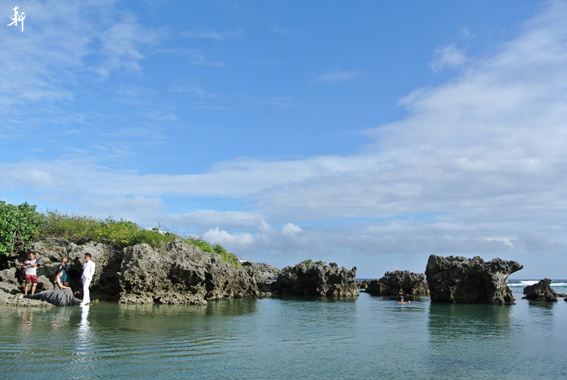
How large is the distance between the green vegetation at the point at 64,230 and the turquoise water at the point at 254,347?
7.68 metres

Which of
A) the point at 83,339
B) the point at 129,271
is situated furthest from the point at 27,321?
the point at 129,271

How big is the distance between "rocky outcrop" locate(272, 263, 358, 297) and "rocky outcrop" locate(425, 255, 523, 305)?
8096 millimetres

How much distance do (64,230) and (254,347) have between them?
19921 millimetres

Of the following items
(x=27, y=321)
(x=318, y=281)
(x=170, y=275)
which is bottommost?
(x=27, y=321)

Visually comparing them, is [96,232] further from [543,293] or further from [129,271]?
[543,293]

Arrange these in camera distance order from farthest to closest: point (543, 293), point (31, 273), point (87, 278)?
point (543, 293) → point (87, 278) → point (31, 273)

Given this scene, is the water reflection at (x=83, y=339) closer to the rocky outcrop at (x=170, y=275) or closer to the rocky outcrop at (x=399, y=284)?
the rocky outcrop at (x=170, y=275)

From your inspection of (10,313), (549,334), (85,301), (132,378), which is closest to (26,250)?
(85,301)

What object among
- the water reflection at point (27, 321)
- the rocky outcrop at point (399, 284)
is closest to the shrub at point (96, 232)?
the water reflection at point (27, 321)

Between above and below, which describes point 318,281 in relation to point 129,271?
below

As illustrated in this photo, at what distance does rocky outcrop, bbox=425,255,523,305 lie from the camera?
34656mm

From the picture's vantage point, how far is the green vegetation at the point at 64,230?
24.1 metres

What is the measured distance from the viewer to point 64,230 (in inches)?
1080

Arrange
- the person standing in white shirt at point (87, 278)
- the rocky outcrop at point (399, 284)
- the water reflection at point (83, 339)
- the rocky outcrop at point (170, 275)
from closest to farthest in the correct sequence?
the water reflection at point (83, 339) → the person standing in white shirt at point (87, 278) → the rocky outcrop at point (170, 275) → the rocky outcrop at point (399, 284)
